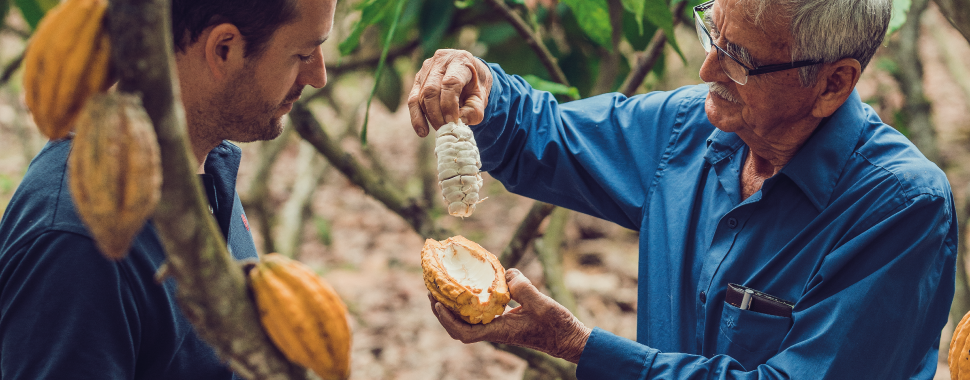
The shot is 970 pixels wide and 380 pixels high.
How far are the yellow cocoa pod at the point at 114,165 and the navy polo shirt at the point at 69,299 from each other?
0.54 meters

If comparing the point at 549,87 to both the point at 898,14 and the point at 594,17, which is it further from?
the point at 898,14

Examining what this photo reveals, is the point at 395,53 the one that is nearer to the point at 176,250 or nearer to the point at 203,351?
the point at 203,351

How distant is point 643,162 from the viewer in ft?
6.10

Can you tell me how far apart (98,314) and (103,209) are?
0.57 metres

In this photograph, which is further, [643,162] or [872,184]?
[643,162]

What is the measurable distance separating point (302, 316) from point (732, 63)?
124cm

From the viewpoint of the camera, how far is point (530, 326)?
59.4 inches

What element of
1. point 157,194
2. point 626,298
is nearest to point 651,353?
point 157,194

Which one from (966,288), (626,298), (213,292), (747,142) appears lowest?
(626,298)

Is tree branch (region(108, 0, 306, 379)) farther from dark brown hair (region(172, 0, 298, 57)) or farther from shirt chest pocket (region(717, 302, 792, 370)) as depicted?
shirt chest pocket (region(717, 302, 792, 370))

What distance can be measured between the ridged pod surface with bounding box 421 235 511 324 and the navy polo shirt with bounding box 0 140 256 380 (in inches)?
21.0

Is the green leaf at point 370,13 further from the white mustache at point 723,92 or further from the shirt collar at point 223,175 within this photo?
the white mustache at point 723,92

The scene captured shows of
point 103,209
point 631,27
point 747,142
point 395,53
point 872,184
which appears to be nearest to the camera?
point 103,209

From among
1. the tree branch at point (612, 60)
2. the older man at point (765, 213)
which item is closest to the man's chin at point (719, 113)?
the older man at point (765, 213)
